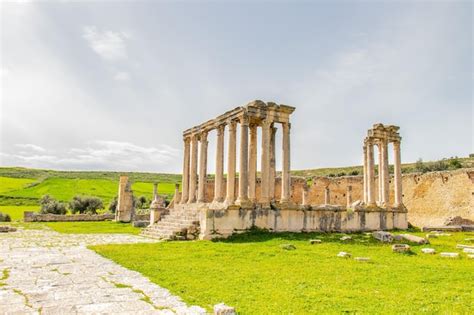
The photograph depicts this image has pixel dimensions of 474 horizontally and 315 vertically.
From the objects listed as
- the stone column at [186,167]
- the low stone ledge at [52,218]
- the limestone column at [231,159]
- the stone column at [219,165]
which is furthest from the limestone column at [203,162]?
the low stone ledge at [52,218]

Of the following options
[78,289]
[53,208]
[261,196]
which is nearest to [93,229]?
[261,196]

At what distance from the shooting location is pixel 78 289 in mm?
7336

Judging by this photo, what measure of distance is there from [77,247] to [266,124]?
1019 centimetres

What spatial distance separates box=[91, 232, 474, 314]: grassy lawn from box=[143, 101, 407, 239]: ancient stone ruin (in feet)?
11.2

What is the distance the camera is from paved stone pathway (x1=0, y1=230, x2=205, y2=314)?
5.98 meters

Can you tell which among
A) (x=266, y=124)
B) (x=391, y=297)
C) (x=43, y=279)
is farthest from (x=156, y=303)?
(x=266, y=124)

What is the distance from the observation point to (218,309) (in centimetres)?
530

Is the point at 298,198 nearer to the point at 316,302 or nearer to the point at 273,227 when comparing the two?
the point at 273,227

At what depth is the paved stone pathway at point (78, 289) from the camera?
5.98 metres

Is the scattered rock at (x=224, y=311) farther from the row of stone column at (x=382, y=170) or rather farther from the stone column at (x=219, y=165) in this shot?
the row of stone column at (x=382, y=170)

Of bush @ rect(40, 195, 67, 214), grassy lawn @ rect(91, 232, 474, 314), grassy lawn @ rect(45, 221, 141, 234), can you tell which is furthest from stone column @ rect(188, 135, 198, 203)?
bush @ rect(40, 195, 67, 214)

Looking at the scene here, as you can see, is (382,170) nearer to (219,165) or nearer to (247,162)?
(247,162)

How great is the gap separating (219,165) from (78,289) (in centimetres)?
1472

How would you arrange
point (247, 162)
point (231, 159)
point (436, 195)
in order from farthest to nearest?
point (436, 195), point (231, 159), point (247, 162)
